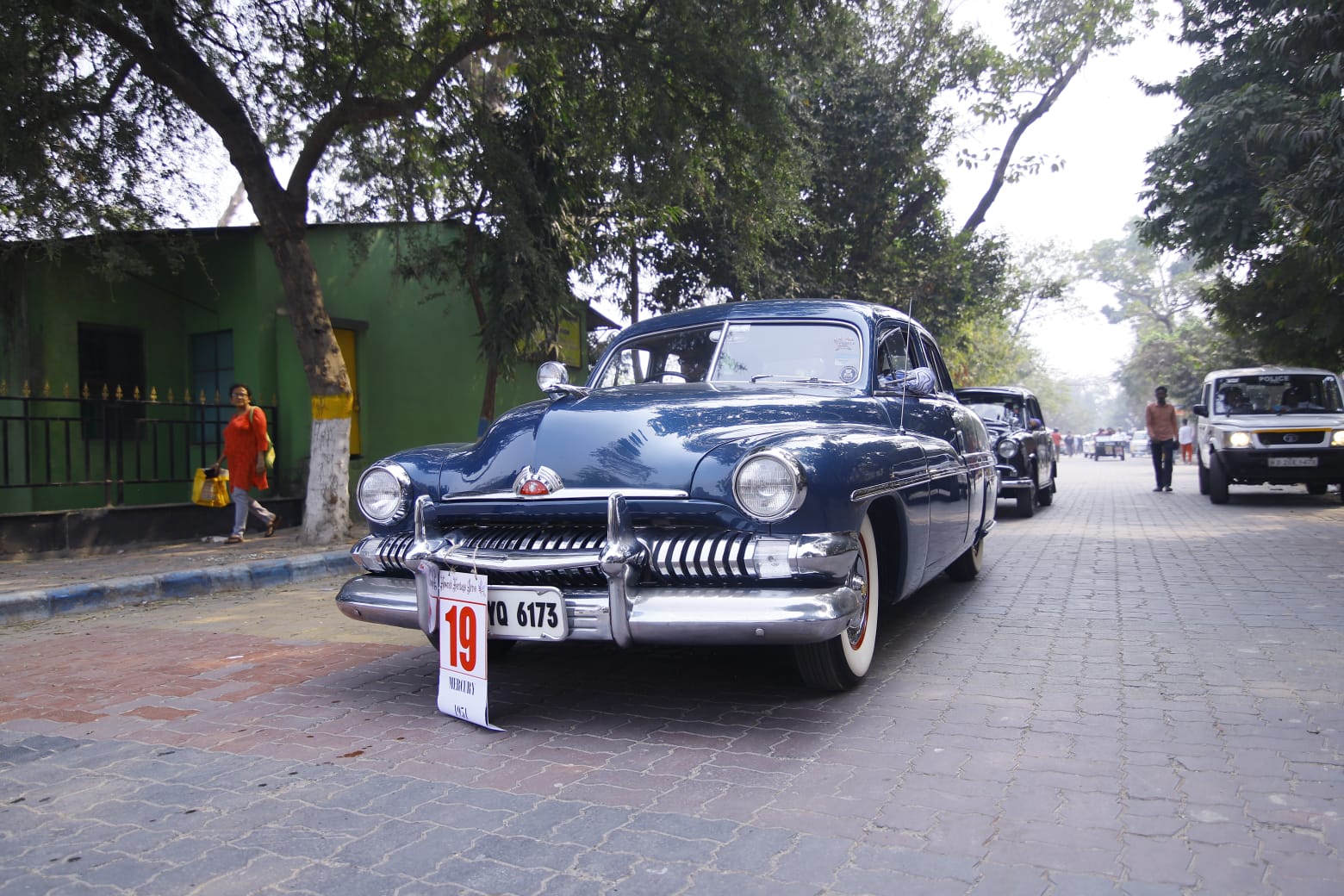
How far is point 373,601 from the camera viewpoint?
13.0 feet

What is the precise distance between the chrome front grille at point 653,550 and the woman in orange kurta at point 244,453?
6862 mm

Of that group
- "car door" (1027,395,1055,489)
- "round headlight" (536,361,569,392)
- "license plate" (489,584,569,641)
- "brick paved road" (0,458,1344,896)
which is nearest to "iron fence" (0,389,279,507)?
"brick paved road" (0,458,1344,896)

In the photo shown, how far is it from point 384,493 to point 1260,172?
41.6 feet

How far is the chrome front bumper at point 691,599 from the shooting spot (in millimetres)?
3264

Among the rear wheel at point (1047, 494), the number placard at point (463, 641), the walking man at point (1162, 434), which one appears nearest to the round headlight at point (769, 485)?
the number placard at point (463, 641)

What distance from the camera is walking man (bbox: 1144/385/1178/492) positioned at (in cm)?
1519

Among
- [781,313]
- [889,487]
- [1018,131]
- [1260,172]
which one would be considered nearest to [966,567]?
[781,313]

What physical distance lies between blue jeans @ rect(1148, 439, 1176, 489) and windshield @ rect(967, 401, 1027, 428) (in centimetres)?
476

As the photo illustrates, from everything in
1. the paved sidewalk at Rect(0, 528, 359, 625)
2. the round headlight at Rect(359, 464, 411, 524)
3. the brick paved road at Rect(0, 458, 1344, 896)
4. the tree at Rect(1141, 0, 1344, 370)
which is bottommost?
the brick paved road at Rect(0, 458, 1344, 896)

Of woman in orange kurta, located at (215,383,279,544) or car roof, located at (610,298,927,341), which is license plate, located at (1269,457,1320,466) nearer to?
car roof, located at (610,298,927,341)

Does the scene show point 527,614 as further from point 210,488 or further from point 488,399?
point 488,399

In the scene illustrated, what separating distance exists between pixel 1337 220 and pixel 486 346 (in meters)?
8.82

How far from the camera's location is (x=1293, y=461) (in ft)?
38.9

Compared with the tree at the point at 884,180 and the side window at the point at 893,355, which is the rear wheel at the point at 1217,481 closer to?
the tree at the point at 884,180
